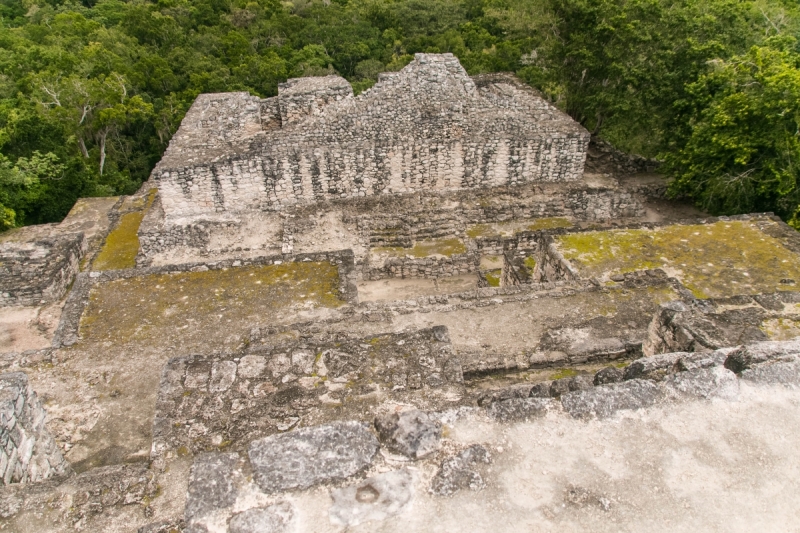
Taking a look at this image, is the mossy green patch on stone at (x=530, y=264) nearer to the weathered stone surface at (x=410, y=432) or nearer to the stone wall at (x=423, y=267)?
the stone wall at (x=423, y=267)

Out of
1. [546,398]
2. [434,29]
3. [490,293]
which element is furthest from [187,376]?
[434,29]

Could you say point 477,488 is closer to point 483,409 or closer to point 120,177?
point 483,409

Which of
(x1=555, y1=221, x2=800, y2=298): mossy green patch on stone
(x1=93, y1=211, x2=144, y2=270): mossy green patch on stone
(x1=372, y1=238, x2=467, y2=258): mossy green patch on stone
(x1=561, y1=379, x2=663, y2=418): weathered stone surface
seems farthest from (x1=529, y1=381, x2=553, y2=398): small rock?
(x1=93, y1=211, x2=144, y2=270): mossy green patch on stone

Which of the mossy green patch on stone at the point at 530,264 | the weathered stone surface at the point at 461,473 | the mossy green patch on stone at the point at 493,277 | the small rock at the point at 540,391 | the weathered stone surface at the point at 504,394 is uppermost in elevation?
the weathered stone surface at the point at 461,473

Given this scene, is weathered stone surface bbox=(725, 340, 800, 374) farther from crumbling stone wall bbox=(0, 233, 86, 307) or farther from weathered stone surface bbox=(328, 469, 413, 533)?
crumbling stone wall bbox=(0, 233, 86, 307)

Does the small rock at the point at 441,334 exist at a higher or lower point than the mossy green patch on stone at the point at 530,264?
higher

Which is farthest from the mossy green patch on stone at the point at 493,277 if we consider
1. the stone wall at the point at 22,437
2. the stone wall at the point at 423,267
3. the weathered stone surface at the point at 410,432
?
the stone wall at the point at 22,437
